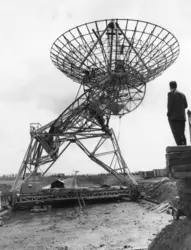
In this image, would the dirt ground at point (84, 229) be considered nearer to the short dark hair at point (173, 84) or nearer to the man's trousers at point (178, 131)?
the man's trousers at point (178, 131)

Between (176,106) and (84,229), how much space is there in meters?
9.22

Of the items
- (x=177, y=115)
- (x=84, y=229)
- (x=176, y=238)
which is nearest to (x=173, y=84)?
(x=177, y=115)

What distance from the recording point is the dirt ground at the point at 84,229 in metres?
11.0

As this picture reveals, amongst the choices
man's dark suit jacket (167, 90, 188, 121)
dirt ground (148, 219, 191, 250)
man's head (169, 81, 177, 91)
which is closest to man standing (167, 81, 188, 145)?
man's dark suit jacket (167, 90, 188, 121)

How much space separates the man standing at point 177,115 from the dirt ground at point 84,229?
15.8 feet

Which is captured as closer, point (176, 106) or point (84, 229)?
point (176, 106)

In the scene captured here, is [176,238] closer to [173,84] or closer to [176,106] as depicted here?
[176,106]

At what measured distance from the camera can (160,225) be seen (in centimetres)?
1349

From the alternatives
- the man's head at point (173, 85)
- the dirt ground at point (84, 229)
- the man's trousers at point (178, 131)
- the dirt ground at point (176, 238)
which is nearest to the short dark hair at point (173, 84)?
the man's head at point (173, 85)

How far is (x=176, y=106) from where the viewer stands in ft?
23.2

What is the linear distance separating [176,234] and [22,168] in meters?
20.2

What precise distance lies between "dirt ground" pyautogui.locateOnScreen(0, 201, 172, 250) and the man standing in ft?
15.8

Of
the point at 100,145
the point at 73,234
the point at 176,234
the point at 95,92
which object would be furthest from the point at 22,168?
the point at 176,234

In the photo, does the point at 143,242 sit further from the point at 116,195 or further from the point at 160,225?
the point at 116,195
